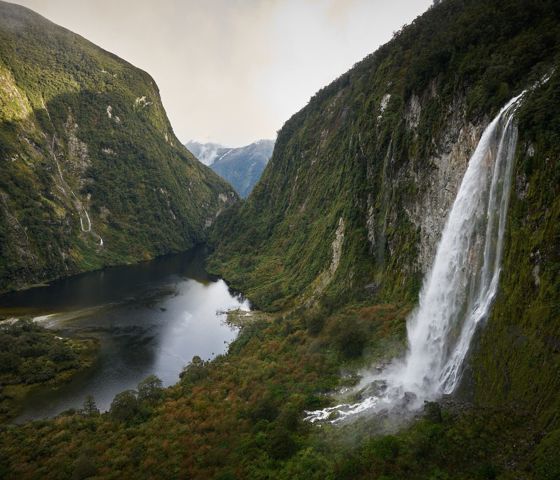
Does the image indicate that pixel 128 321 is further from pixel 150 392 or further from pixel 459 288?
pixel 459 288

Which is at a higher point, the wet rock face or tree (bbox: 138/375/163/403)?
the wet rock face

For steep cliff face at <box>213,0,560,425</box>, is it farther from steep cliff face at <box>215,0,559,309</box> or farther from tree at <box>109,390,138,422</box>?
tree at <box>109,390,138,422</box>

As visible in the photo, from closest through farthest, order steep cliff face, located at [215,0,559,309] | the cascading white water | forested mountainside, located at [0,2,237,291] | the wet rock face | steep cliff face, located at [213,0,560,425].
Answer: steep cliff face, located at [213,0,560,425]
the cascading white water
steep cliff face, located at [215,0,559,309]
the wet rock face
forested mountainside, located at [0,2,237,291]

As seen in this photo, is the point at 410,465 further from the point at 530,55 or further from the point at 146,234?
the point at 146,234

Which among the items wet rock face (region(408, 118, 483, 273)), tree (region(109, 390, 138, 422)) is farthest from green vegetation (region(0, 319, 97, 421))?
wet rock face (region(408, 118, 483, 273))

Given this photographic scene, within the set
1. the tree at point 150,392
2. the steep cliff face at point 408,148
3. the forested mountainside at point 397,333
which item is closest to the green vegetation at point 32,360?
the forested mountainside at point 397,333

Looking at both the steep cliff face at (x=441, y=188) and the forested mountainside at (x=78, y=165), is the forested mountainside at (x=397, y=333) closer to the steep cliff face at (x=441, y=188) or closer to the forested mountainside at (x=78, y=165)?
the steep cliff face at (x=441, y=188)
